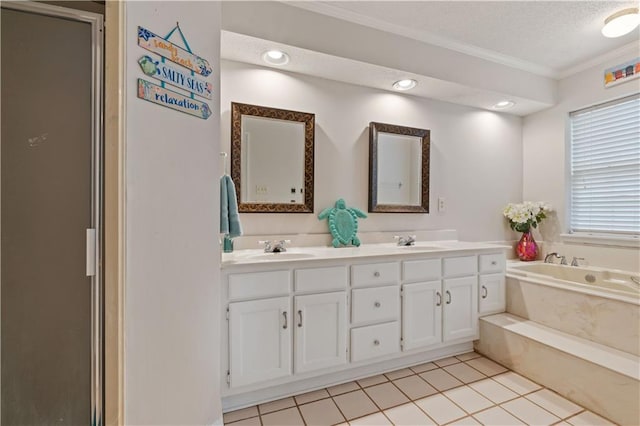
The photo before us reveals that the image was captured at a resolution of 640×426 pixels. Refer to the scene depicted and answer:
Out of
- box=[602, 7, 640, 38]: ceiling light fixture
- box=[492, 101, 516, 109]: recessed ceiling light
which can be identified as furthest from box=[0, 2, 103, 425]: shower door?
box=[492, 101, 516, 109]: recessed ceiling light

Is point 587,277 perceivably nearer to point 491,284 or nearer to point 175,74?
point 491,284

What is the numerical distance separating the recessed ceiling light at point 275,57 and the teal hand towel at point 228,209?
943 millimetres

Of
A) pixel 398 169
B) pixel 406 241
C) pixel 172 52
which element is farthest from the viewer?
pixel 398 169

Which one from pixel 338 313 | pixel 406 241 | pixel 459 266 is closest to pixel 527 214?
pixel 459 266

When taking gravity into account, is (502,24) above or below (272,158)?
above

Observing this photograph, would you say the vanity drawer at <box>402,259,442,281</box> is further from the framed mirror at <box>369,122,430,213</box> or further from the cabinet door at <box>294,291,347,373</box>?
the framed mirror at <box>369,122,430,213</box>

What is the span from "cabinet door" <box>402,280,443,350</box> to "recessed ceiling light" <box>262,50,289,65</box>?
5.91 feet

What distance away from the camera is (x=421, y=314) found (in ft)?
6.81

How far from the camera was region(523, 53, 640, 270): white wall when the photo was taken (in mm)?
2533

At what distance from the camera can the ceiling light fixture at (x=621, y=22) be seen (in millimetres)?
1928

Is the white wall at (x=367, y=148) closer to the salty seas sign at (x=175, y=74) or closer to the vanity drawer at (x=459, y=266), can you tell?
the vanity drawer at (x=459, y=266)

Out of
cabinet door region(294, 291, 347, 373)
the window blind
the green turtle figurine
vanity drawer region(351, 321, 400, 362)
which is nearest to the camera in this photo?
cabinet door region(294, 291, 347, 373)

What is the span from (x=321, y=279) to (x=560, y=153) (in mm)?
2903

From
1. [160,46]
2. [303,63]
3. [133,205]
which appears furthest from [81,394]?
[303,63]
